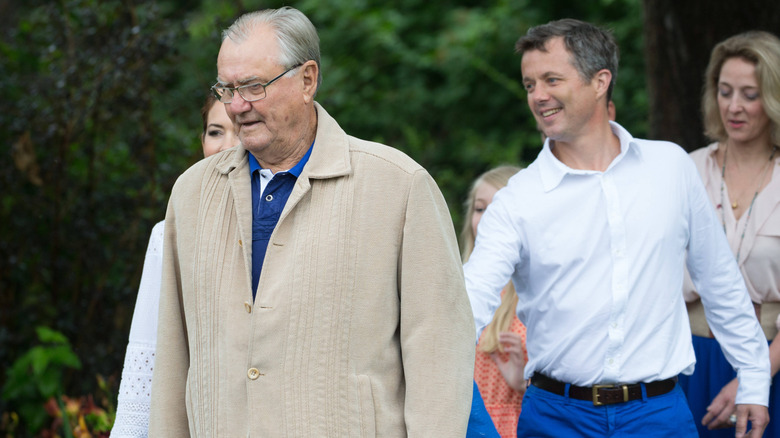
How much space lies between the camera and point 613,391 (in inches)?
130

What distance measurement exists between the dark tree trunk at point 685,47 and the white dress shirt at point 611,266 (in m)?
2.44

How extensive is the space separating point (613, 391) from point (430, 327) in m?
1.06

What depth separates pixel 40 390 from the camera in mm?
5270

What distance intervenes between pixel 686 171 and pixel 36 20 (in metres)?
4.78

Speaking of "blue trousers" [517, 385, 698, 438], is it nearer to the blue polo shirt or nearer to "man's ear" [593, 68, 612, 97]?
"man's ear" [593, 68, 612, 97]

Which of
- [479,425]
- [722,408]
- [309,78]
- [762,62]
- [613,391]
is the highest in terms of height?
[309,78]

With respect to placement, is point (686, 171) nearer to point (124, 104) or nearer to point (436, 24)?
point (124, 104)

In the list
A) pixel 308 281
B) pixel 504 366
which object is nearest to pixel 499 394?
pixel 504 366

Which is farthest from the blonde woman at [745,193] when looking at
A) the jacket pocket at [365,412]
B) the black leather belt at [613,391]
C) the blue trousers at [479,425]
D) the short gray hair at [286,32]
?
the short gray hair at [286,32]

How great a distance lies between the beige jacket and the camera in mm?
2449

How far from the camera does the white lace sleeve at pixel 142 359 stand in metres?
2.89

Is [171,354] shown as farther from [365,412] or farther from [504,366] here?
[504,366]

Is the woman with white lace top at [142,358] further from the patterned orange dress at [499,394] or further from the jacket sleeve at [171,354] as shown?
the patterned orange dress at [499,394]

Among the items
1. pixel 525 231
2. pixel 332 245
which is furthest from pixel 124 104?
pixel 332 245
